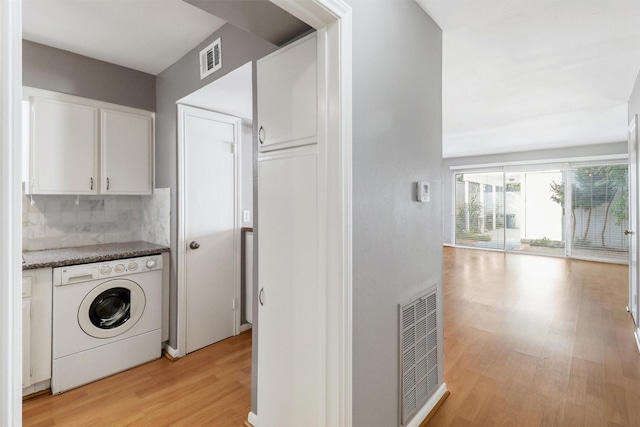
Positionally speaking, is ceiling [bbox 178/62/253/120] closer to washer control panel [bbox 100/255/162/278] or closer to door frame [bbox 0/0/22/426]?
washer control panel [bbox 100/255/162/278]

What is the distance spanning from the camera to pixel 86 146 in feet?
8.30

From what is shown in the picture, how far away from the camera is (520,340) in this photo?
289 cm

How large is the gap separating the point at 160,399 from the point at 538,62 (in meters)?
4.00

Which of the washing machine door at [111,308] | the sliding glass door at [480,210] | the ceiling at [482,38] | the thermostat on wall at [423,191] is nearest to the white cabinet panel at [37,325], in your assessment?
the washing machine door at [111,308]

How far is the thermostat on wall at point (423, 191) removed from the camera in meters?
1.78

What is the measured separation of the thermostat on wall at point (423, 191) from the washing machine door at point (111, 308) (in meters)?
2.36

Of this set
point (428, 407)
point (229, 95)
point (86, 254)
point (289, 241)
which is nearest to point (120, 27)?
point (229, 95)

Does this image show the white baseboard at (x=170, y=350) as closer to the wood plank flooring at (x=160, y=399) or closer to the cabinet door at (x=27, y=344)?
the wood plank flooring at (x=160, y=399)

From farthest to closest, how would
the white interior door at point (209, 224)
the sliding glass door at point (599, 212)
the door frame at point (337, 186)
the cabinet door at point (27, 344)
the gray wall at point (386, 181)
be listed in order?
the sliding glass door at point (599, 212) < the white interior door at point (209, 224) < the cabinet door at point (27, 344) < the gray wall at point (386, 181) < the door frame at point (337, 186)

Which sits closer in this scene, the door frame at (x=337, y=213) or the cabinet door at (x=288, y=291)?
the door frame at (x=337, y=213)

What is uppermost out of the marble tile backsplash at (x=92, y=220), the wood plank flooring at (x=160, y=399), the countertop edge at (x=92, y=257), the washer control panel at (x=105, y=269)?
the marble tile backsplash at (x=92, y=220)

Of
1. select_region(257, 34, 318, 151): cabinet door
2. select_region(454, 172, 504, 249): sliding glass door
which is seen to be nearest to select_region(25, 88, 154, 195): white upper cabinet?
select_region(257, 34, 318, 151): cabinet door

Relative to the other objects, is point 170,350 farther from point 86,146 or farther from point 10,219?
point 10,219

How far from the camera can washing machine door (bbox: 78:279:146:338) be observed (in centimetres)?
232
